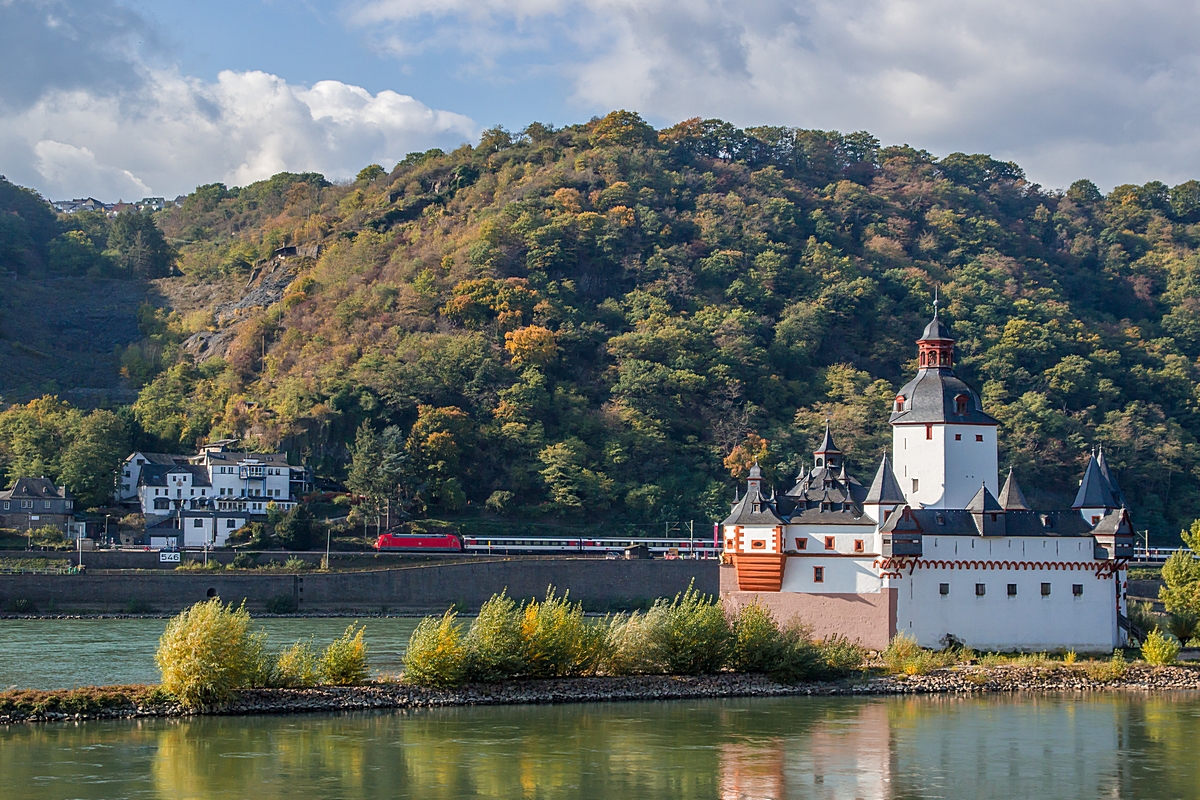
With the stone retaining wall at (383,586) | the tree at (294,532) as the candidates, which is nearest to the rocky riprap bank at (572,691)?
the stone retaining wall at (383,586)

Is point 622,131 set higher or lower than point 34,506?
higher

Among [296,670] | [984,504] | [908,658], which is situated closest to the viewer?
[296,670]

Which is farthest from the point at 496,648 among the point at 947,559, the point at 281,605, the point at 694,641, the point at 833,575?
the point at 281,605

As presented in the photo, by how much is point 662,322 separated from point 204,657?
3042 inches

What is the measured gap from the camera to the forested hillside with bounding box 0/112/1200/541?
99125 mm

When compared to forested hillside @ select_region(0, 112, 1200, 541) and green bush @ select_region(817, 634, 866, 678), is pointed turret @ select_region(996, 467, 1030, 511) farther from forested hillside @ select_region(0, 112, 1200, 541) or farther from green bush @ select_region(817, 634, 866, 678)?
forested hillside @ select_region(0, 112, 1200, 541)

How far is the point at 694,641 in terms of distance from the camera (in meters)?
44.3

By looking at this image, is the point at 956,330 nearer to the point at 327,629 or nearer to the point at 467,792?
the point at 327,629

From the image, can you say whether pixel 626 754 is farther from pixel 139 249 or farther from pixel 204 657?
pixel 139 249

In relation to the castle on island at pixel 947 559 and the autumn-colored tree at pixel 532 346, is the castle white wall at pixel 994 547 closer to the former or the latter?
the castle on island at pixel 947 559

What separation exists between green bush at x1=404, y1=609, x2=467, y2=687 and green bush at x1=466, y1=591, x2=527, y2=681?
0.40 m

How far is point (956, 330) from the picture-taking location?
116 metres

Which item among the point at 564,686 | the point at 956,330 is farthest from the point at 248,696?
the point at 956,330

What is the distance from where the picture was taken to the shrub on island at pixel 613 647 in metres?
41.0
